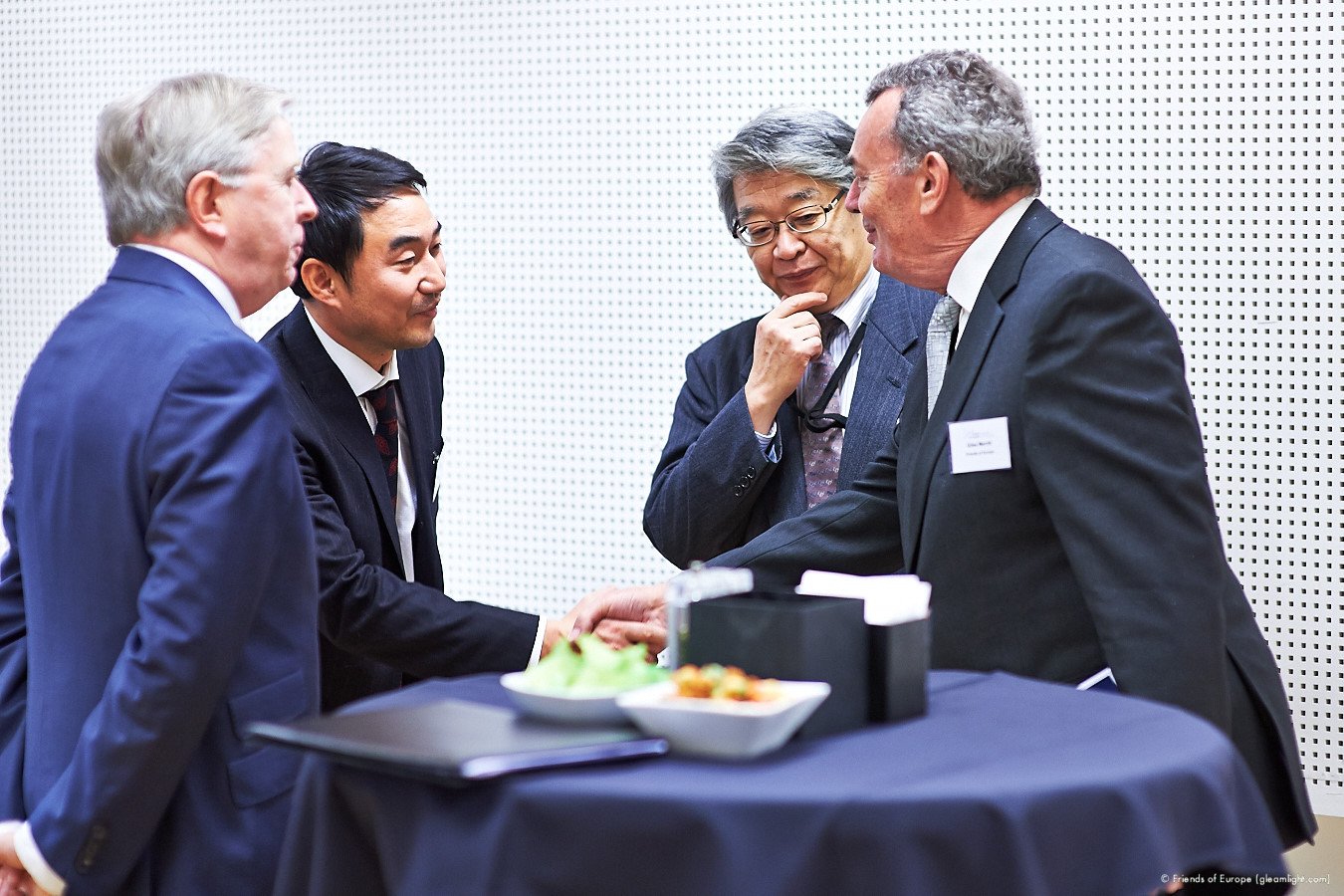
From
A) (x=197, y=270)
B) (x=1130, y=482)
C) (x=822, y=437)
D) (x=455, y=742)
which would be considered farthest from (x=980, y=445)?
(x=197, y=270)

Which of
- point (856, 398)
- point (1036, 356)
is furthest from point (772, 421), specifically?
point (1036, 356)

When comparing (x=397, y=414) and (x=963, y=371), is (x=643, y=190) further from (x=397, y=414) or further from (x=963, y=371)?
(x=963, y=371)

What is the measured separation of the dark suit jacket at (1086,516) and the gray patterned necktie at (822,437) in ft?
2.13

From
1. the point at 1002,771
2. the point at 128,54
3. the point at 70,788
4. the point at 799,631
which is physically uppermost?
the point at 128,54

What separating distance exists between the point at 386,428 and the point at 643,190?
1564 millimetres

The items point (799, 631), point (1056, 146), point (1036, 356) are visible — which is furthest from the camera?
point (1056, 146)

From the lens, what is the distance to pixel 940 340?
8.47 ft

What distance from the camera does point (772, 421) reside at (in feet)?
10.1

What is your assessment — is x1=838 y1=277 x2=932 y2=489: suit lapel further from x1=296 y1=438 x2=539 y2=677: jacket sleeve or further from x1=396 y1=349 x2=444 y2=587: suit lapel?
x1=396 y1=349 x2=444 y2=587: suit lapel

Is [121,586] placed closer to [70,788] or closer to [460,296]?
[70,788]

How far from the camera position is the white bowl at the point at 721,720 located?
139 centimetres

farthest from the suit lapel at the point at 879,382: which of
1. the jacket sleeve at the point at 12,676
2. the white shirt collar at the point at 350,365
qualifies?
the jacket sleeve at the point at 12,676

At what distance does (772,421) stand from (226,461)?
1536 millimetres

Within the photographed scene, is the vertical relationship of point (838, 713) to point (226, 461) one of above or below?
below
